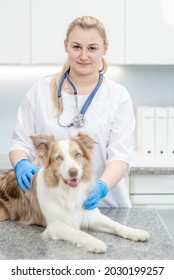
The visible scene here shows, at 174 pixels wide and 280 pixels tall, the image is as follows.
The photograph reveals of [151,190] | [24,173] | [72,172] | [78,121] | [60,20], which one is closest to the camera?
[72,172]

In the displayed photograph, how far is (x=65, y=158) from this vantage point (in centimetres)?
135

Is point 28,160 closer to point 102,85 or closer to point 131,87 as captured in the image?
point 102,85

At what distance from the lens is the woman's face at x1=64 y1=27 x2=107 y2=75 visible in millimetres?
1645

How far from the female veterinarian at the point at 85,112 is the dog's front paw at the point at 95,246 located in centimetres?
31

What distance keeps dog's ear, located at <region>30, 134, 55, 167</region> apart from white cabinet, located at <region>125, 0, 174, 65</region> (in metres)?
2.00

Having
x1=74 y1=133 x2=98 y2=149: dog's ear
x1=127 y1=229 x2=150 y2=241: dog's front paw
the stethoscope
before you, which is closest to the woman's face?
the stethoscope

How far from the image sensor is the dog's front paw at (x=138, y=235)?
142 cm

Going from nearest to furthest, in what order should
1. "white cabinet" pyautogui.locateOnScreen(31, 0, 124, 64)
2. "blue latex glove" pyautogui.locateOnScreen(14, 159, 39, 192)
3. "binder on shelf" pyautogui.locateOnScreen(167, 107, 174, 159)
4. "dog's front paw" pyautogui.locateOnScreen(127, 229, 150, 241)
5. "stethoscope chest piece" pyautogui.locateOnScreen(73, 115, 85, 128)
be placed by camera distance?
"dog's front paw" pyautogui.locateOnScreen(127, 229, 150, 241), "blue latex glove" pyautogui.locateOnScreen(14, 159, 39, 192), "stethoscope chest piece" pyautogui.locateOnScreen(73, 115, 85, 128), "white cabinet" pyautogui.locateOnScreen(31, 0, 124, 64), "binder on shelf" pyautogui.locateOnScreen(167, 107, 174, 159)

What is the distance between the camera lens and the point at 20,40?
3.22 m

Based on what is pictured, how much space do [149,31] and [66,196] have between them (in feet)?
6.88

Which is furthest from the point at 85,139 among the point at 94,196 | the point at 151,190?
the point at 151,190

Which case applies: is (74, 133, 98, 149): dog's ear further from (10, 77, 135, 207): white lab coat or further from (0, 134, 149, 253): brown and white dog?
(10, 77, 135, 207): white lab coat

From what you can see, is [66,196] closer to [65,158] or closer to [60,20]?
[65,158]
